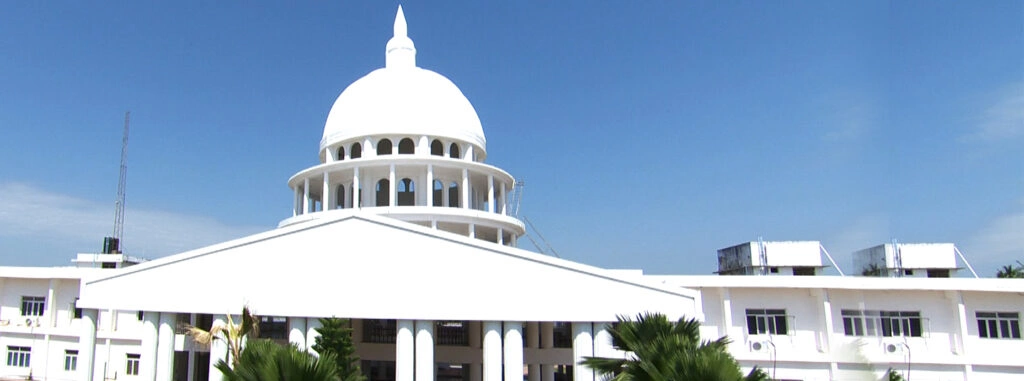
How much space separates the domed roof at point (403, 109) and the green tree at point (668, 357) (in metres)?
21.7

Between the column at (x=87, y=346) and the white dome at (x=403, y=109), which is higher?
the white dome at (x=403, y=109)

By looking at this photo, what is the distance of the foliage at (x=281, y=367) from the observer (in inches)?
352

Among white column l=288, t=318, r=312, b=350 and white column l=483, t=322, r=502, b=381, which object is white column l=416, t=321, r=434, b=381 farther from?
white column l=288, t=318, r=312, b=350

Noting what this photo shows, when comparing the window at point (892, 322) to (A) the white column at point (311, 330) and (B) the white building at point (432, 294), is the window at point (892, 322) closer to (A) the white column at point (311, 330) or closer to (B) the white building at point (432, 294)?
(B) the white building at point (432, 294)

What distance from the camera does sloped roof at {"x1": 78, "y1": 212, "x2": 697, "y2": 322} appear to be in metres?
21.2

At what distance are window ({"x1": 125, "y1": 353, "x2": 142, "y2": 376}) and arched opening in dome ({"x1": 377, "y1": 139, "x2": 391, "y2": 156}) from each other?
48.2 ft

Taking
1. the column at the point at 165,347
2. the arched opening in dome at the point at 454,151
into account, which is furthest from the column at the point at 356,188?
the column at the point at 165,347

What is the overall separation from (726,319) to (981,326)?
1009 centimetres

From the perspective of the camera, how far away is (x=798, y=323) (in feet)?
89.7

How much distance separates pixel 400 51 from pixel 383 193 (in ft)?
29.7

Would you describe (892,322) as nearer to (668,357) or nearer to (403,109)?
(668,357)

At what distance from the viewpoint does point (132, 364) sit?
31.5m

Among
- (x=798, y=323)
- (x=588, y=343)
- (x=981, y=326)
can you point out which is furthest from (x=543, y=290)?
(x=981, y=326)

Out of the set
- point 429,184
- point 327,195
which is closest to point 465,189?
point 429,184
